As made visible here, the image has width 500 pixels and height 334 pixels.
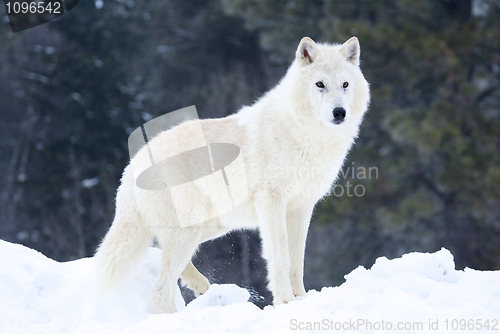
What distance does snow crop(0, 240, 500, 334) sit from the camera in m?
2.91

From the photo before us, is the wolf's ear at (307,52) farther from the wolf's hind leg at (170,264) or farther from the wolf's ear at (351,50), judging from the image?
the wolf's hind leg at (170,264)

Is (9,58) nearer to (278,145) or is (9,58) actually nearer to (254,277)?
(254,277)

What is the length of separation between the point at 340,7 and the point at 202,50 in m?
5.63

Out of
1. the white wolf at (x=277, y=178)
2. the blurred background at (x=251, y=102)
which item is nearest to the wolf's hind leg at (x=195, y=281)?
the white wolf at (x=277, y=178)

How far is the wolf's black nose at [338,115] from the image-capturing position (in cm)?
374

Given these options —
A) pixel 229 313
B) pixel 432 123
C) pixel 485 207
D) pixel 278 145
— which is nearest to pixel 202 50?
pixel 432 123

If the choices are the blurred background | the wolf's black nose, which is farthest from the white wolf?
A: the blurred background

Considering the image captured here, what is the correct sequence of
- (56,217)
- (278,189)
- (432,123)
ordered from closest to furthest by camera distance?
(278,189), (432,123), (56,217)

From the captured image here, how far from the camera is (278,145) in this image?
3.98 meters

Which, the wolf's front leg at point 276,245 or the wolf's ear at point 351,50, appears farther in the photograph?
the wolf's ear at point 351,50

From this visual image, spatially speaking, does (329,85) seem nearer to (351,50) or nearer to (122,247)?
(351,50)

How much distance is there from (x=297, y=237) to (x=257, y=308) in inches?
39.8

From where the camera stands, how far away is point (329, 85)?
3.87 m

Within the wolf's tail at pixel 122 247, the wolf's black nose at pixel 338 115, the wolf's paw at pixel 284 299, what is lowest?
the wolf's tail at pixel 122 247
